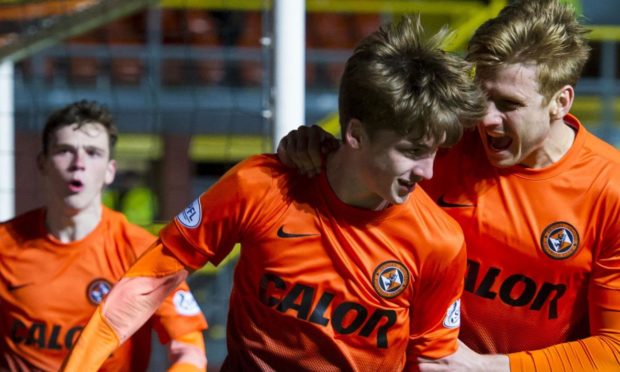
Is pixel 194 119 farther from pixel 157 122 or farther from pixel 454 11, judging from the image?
pixel 454 11

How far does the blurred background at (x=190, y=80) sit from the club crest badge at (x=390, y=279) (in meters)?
6.26

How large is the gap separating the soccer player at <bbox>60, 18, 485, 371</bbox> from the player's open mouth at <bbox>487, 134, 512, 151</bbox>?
269mm

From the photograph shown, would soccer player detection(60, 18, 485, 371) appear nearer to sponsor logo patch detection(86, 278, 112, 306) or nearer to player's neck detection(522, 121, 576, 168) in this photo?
player's neck detection(522, 121, 576, 168)

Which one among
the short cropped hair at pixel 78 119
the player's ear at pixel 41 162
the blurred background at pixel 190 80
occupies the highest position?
the short cropped hair at pixel 78 119

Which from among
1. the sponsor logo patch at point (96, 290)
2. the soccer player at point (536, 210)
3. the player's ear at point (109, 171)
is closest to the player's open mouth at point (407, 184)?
the soccer player at point (536, 210)

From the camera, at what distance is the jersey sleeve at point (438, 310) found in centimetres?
289

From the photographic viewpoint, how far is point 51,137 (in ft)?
14.8

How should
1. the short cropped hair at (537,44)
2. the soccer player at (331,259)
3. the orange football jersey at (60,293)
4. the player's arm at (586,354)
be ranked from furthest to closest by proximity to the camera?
the orange football jersey at (60,293) < the player's arm at (586,354) < the short cropped hair at (537,44) < the soccer player at (331,259)

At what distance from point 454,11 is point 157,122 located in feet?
8.56

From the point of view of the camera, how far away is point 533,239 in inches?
127

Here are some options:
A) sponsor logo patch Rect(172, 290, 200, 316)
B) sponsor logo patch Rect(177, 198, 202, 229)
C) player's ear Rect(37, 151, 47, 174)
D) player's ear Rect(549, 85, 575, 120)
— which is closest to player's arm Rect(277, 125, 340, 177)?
sponsor logo patch Rect(177, 198, 202, 229)

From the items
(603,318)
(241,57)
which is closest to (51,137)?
(603,318)

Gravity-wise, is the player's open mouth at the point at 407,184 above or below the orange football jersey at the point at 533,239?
above

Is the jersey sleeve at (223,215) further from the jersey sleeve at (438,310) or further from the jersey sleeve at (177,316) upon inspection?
the jersey sleeve at (177,316)
